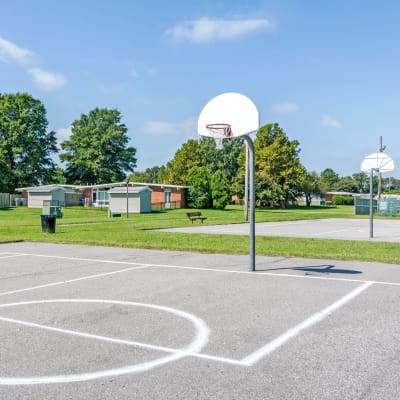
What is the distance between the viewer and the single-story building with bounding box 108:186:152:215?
46.4m

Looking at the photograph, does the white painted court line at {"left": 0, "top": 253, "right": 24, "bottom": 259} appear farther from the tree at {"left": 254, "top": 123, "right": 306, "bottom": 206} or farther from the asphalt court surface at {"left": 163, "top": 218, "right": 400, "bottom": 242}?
the tree at {"left": 254, "top": 123, "right": 306, "bottom": 206}

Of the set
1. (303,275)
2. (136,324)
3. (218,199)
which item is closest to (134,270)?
(303,275)

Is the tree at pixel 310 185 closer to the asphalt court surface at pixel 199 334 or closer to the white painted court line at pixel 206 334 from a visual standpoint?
the asphalt court surface at pixel 199 334

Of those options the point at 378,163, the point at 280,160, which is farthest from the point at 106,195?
the point at 378,163

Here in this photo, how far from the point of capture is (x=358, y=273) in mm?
9930

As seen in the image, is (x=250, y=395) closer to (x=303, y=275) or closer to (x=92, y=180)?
(x=303, y=275)

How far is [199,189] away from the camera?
5775cm

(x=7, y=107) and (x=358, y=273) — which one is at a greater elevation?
(x=7, y=107)

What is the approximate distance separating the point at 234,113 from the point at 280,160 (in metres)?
64.0

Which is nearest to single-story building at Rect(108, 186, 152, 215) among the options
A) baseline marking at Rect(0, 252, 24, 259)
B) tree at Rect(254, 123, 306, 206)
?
tree at Rect(254, 123, 306, 206)

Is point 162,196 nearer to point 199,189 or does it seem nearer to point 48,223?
point 199,189

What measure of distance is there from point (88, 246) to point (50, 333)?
1065 cm

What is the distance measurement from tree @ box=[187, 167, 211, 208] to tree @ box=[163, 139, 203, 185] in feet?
60.8

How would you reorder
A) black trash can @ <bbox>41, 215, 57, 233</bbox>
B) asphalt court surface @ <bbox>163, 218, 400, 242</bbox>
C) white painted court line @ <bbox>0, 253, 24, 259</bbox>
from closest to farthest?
white painted court line @ <bbox>0, 253, 24, 259</bbox> < asphalt court surface @ <bbox>163, 218, 400, 242</bbox> < black trash can @ <bbox>41, 215, 57, 233</bbox>
